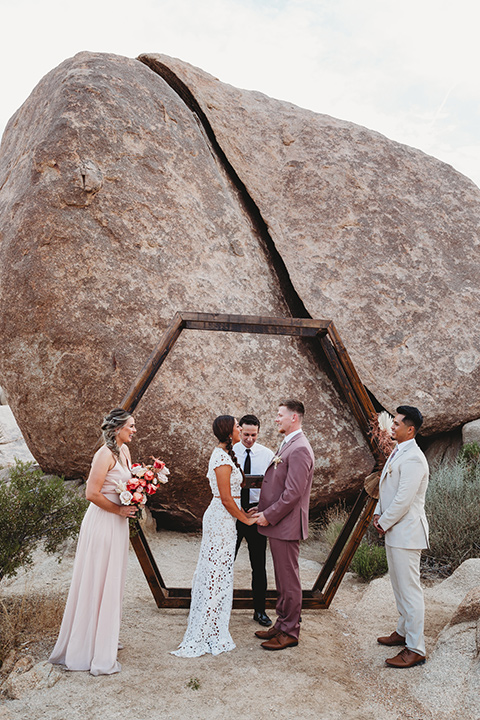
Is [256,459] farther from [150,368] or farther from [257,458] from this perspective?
[150,368]

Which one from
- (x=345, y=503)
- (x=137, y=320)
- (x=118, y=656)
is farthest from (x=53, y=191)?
(x=345, y=503)

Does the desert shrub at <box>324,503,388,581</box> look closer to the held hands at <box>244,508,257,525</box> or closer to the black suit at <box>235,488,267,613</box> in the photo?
the black suit at <box>235,488,267,613</box>

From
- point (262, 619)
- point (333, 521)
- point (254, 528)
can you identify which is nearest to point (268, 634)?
point (262, 619)

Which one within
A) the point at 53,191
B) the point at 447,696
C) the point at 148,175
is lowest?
the point at 447,696

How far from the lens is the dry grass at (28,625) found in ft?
14.4

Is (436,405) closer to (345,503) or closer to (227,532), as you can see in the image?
(345,503)

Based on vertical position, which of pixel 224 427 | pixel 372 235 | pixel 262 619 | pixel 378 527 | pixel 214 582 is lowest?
pixel 262 619

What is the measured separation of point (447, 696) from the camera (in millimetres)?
3762

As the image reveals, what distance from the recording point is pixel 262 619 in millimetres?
5227

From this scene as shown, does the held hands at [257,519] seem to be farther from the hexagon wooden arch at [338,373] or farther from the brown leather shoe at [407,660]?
the brown leather shoe at [407,660]

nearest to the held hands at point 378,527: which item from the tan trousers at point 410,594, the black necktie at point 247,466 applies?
the tan trousers at point 410,594

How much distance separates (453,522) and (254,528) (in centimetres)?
311

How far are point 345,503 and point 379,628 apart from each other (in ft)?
10.1

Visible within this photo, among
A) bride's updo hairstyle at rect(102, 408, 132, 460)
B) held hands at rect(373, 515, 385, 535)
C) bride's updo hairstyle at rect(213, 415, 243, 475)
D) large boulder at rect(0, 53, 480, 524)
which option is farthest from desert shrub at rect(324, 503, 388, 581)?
bride's updo hairstyle at rect(102, 408, 132, 460)
